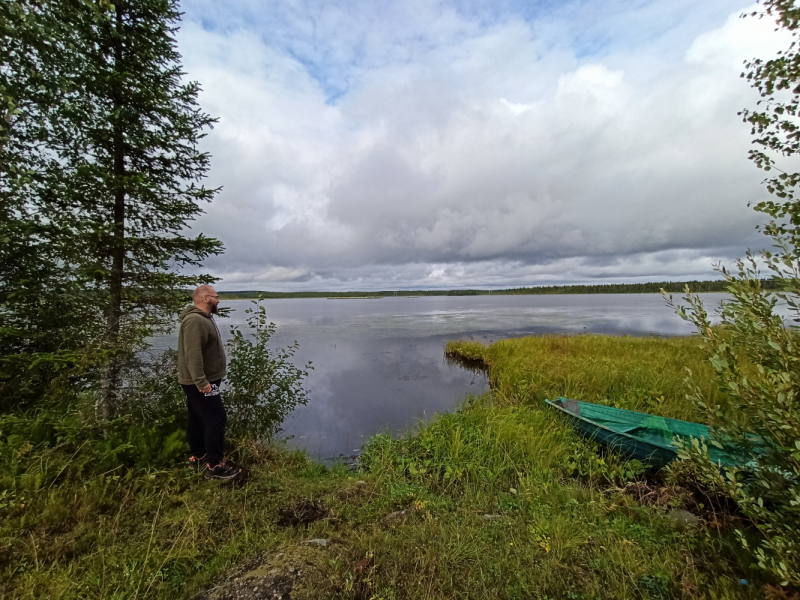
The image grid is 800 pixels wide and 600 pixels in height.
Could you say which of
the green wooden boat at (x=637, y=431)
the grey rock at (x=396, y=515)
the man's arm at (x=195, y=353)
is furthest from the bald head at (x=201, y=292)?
the green wooden boat at (x=637, y=431)

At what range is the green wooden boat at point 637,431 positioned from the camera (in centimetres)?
546

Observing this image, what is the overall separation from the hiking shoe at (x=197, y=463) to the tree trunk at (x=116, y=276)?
174 cm

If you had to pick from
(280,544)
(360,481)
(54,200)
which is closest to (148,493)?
(280,544)

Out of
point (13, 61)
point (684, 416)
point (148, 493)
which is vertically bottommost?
point (684, 416)

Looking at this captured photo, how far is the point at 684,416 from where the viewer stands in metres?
7.52

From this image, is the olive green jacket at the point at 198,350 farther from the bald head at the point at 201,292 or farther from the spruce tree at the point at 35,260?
the spruce tree at the point at 35,260

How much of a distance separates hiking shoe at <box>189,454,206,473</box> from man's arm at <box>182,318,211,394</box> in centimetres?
107

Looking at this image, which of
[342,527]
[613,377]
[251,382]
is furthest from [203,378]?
[613,377]

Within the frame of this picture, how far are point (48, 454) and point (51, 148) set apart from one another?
4474 mm

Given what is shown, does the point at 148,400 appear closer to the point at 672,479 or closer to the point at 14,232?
the point at 14,232

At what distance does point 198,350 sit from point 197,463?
1.66 meters

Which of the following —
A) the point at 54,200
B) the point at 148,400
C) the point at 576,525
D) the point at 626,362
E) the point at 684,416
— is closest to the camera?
the point at 576,525

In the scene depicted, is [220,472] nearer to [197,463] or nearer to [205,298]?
[197,463]

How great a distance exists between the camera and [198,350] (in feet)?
14.2
